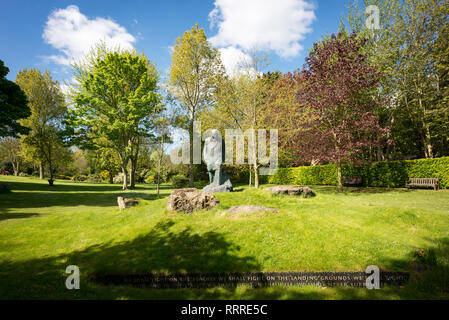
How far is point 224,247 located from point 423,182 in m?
18.7

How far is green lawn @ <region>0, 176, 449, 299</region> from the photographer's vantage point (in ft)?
14.2

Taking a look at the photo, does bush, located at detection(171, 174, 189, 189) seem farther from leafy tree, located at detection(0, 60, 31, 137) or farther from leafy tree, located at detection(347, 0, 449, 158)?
leafy tree, located at detection(347, 0, 449, 158)

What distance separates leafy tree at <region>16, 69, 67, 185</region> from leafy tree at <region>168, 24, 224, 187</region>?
17.9 meters

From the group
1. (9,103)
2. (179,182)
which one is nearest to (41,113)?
(9,103)

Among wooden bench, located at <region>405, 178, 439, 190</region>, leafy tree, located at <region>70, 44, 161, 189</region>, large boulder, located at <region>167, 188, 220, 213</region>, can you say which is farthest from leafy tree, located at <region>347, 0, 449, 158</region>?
leafy tree, located at <region>70, 44, 161, 189</region>

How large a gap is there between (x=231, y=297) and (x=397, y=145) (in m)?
33.9

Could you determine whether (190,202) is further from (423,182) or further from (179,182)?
(179,182)

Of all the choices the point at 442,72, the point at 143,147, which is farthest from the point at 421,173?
the point at 143,147

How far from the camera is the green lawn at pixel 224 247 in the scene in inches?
170

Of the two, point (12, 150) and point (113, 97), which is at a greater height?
point (113, 97)

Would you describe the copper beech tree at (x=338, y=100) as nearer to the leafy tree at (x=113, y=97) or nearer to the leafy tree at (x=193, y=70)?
the leafy tree at (x=193, y=70)

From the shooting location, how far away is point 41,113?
96.5ft

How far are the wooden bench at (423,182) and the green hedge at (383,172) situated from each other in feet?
1.89

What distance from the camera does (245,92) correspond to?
2095cm
